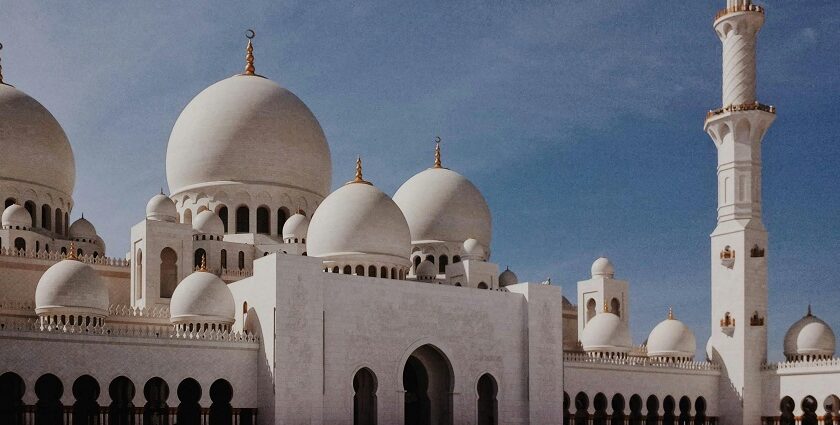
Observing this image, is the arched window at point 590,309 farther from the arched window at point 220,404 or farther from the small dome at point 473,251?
the arched window at point 220,404

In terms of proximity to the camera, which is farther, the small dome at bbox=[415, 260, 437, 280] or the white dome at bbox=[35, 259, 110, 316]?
the small dome at bbox=[415, 260, 437, 280]

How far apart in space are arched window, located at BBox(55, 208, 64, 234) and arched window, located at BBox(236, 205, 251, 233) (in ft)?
16.8

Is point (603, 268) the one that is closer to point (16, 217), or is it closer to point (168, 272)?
point (168, 272)

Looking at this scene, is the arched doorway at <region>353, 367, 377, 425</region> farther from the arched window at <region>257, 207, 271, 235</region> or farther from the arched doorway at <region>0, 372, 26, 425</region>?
the arched doorway at <region>0, 372, 26, 425</region>

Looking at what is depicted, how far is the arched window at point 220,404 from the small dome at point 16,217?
7.70m

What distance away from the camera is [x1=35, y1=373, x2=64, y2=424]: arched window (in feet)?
75.6

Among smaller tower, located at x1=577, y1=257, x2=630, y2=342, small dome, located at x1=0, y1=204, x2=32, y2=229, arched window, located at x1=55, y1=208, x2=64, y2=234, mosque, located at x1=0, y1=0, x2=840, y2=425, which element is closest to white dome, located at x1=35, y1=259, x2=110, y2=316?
mosque, located at x1=0, y1=0, x2=840, y2=425

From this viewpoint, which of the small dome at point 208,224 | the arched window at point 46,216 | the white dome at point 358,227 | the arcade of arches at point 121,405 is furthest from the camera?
the arched window at point 46,216

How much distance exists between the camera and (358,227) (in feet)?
87.2

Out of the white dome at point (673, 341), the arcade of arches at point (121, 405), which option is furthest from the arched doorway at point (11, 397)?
the white dome at point (673, 341)

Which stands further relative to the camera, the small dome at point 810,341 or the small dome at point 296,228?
the small dome at point 810,341

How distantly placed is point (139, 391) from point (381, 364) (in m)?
5.83

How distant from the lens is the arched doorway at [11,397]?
20875 mm

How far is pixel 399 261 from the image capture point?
27391 millimetres
